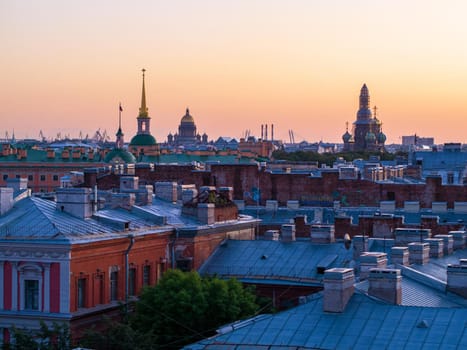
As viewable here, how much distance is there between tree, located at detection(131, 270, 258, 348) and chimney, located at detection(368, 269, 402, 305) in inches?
216

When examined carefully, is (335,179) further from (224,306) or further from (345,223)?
(224,306)

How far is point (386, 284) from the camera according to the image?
87.7 feet

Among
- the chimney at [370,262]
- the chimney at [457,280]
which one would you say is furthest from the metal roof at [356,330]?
the chimney at [370,262]

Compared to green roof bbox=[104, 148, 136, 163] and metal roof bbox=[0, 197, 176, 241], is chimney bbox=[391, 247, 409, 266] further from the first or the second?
green roof bbox=[104, 148, 136, 163]

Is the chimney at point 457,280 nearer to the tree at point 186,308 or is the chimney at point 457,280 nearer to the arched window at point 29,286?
the tree at point 186,308

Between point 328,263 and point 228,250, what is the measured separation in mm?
3804

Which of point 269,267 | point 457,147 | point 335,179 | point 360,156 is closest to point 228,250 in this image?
point 269,267

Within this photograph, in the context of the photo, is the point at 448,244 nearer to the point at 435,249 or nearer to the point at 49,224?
the point at 435,249

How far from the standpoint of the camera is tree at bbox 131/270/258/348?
3089cm

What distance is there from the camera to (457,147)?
11112 cm

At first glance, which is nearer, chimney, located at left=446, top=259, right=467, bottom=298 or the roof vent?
the roof vent

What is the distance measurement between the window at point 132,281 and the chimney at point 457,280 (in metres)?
10.3

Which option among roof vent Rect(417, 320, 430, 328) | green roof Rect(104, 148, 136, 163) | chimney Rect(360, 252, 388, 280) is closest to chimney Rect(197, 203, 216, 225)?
chimney Rect(360, 252, 388, 280)

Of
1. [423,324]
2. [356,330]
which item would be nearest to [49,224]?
[356,330]
